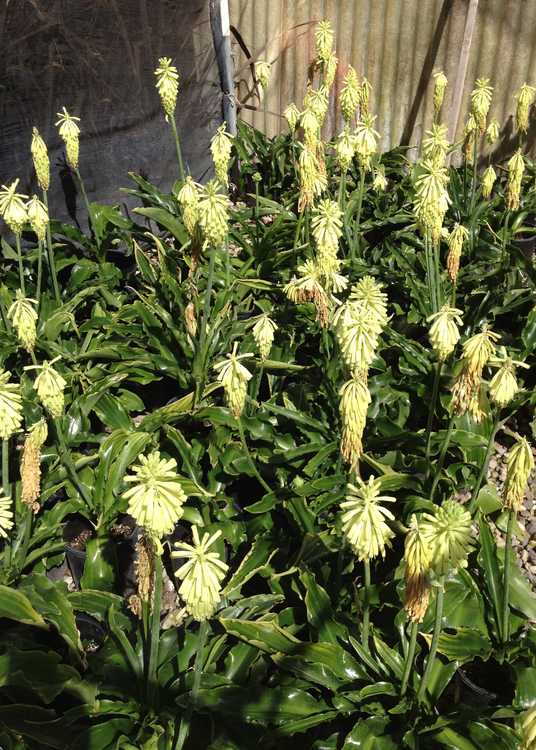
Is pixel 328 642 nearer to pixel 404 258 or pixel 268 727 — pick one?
pixel 268 727

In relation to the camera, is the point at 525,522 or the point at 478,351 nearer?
the point at 478,351

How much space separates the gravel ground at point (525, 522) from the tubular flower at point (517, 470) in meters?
1.39

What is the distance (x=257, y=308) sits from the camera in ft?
17.7

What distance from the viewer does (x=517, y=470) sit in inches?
90.7

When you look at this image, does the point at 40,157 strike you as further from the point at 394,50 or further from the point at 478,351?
the point at 394,50

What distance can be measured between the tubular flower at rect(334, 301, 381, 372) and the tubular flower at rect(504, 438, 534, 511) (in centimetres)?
66

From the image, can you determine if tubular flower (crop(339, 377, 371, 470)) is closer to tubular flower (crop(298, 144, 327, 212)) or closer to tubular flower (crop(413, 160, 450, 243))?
tubular flower (crop(413, 160, 450, 243))

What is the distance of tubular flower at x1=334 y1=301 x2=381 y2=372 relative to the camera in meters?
2.71

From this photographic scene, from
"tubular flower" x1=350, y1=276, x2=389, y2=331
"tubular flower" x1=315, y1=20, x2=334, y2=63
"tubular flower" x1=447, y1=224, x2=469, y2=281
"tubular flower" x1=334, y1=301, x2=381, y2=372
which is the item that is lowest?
"tubular flower" x1=334, y1=301, x2=381, y2=372

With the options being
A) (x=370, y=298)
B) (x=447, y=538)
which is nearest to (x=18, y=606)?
(x=447, y=538)

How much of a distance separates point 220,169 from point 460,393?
2.52m

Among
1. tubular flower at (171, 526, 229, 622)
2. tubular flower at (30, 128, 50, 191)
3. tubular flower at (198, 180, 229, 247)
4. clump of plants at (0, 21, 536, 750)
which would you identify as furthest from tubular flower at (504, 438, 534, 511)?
tubular flower at (30, 128, 50, 191)

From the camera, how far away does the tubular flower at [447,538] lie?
200cm

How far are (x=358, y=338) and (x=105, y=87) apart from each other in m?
4.61
